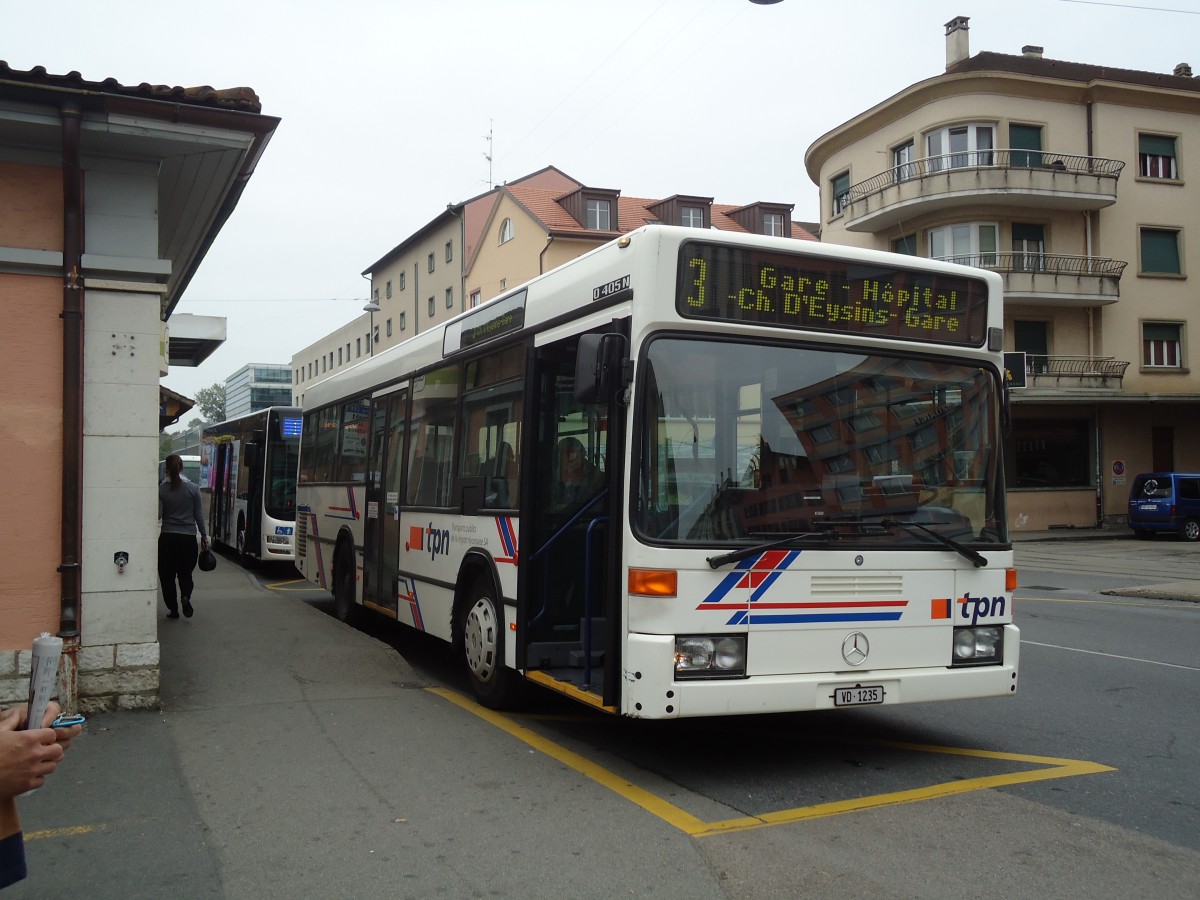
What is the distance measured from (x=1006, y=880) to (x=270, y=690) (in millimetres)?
5436

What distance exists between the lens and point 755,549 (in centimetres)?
574

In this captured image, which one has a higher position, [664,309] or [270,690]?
[664,309]

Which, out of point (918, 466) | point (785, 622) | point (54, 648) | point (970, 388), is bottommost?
point (785, 622)

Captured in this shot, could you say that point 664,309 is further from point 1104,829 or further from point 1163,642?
point 1163,642

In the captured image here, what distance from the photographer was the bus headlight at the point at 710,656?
5.65 m

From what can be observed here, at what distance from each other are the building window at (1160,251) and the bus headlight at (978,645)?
112 ft

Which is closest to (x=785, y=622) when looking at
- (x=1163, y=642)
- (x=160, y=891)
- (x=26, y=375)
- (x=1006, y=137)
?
(x=160, y=891)

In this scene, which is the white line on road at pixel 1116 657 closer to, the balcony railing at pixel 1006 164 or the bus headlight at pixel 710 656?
the bus headlight at pixel 710 656

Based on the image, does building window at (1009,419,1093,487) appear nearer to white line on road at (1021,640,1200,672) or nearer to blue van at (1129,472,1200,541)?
blue van at (1129,472,1200,541)

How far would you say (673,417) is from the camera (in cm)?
581

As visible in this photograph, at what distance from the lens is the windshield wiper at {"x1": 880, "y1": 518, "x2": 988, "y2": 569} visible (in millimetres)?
6168

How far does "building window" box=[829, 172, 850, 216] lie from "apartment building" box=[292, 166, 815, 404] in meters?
5.05

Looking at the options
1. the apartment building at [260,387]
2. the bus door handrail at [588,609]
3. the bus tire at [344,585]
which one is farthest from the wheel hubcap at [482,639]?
the apartment building at [260,387]

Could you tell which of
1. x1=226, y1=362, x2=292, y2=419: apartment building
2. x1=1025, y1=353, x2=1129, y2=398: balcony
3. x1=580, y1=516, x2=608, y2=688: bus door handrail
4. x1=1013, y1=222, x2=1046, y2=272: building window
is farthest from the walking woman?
x1=226, y1=362, x2=292, y2=419: apartment building
